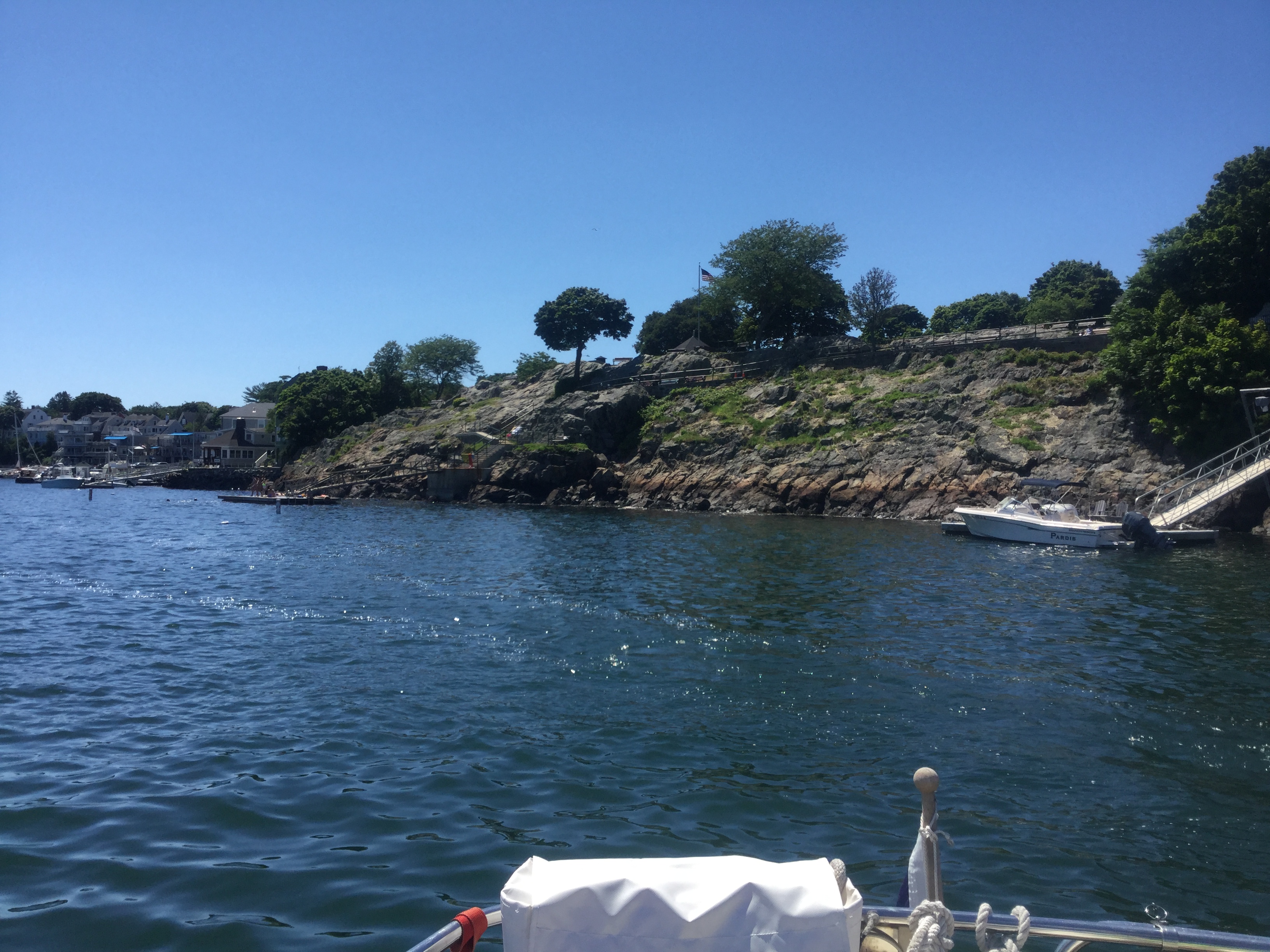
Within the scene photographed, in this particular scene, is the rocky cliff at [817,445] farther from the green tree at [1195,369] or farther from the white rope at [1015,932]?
the white rope at [1015,932]

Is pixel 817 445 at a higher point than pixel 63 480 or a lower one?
higher

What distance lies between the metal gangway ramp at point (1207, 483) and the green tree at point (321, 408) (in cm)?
7612

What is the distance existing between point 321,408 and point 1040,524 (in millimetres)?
76364

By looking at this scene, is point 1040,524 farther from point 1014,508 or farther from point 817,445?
point 817,445

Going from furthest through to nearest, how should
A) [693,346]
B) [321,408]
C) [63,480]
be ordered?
[63,480], [321,408], [693,346]

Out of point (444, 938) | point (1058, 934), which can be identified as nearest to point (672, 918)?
point (444, 938)

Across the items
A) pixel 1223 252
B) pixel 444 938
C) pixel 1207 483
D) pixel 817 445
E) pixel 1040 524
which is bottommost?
pixel 444 938

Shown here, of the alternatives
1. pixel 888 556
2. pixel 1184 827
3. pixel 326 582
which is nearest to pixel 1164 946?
pixel 1184 827

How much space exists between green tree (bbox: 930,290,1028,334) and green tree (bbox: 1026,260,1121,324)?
79.8 inches

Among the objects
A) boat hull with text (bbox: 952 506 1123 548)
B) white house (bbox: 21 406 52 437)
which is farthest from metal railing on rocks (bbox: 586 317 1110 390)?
white house (bbox: 21 406 52 437)

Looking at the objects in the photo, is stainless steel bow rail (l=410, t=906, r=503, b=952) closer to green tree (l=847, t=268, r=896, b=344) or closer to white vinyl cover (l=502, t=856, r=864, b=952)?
white vinyl cover (l=502, t=856, r=864, b=952)

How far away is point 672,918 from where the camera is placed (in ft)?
11.1

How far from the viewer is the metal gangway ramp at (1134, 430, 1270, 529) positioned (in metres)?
36.2

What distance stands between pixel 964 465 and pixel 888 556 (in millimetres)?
21509
